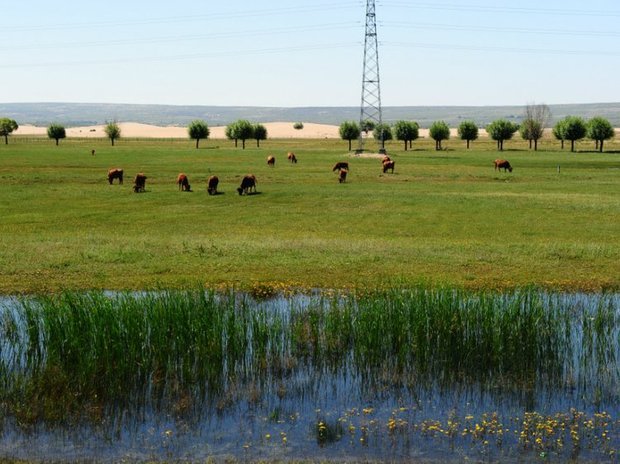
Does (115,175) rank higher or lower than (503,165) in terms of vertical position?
lower

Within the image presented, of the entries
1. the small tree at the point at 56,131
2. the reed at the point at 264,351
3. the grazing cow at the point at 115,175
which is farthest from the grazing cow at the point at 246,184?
the small tree at the point at 56,131

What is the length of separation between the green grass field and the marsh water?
407cm

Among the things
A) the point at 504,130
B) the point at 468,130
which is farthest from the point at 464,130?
the point at 504,130

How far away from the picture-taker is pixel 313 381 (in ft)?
55.1

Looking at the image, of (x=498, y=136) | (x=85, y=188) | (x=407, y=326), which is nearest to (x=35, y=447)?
(x=407, y=326)

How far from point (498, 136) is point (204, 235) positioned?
12489 centimetres

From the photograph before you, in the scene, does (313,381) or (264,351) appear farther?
(264,351)

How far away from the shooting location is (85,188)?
187 feet

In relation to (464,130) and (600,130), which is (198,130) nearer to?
(464,130)

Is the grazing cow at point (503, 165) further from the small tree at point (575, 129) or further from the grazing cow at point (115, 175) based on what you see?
the small tree at point (575, 129)

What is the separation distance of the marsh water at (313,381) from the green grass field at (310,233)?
4.07 metres

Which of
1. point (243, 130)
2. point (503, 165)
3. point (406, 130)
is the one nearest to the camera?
point (503, 165)

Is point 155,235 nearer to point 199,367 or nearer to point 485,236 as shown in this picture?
point 485,236

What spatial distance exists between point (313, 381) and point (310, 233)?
19.6 meters
